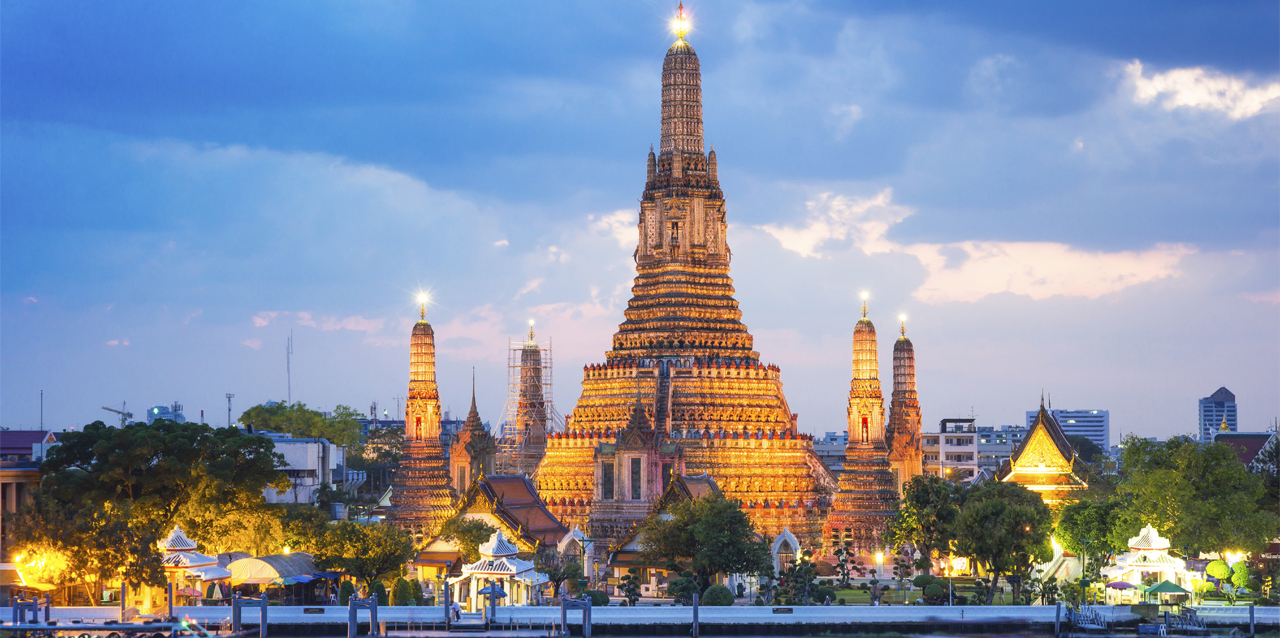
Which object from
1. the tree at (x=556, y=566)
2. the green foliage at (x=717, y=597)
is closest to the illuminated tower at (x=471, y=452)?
the tree at (x=556, y=566)

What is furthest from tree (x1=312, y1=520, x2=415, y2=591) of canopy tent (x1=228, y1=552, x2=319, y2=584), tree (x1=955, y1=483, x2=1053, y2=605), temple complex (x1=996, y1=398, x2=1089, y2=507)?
temple complex (x1=996, y1=398, x2=1089, y2=507)

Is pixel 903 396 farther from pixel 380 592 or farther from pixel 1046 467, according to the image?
pixel 380 592

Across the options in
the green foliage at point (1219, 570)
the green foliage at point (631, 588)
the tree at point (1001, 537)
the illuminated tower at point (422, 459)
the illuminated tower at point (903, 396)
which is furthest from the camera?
the illuminated tower at point (903, 396)

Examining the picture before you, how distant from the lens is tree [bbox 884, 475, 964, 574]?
79.5 meters

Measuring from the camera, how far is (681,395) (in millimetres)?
101688

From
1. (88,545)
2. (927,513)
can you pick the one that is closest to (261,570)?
(88,545)

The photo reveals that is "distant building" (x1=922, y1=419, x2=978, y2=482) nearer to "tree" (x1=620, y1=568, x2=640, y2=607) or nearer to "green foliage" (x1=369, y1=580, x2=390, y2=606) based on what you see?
"tree" (x1=620, y1=568, x2=640, y2=607)

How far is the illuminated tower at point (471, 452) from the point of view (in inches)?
4154

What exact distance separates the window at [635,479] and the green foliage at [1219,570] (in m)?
32.8

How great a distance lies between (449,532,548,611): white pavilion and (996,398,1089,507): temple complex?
114 ft

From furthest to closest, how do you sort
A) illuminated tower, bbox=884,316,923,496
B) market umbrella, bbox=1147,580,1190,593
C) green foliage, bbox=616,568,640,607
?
illuminated tower, bbox=884,316,923,496 → green foliage, bbox=616,568,640,607 → market umbrella, bbox=1147,580,1190,593

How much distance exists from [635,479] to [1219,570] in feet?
111

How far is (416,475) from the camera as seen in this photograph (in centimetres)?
10325

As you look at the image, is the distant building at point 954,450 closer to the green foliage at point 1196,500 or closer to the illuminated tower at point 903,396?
the illuminated tower at point 903,396
